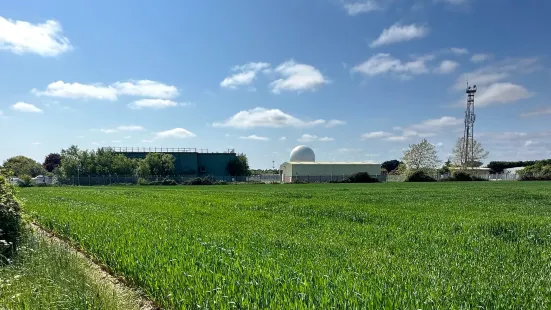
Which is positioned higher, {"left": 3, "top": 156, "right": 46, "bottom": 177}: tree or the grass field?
{"left": 3, "top": 156, "right": 46, "bottom": 177}: tree

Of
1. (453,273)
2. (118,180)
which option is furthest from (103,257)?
(118,180)

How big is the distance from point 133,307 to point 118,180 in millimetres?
69150

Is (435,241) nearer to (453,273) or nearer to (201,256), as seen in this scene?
(453,273)

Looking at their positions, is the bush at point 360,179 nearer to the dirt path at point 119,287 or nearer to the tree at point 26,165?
the dirt path at point 119,287

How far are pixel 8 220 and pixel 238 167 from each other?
85.7 meters

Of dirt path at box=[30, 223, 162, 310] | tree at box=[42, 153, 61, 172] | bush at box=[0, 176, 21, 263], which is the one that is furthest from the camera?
Result: tree at box=[42, 153, 61, 172]

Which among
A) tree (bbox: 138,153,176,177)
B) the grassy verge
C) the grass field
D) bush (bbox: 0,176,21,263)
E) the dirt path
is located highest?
tree (bbox: 138,153,176,177)

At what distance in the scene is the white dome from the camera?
9844 cm

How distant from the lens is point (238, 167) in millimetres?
92625

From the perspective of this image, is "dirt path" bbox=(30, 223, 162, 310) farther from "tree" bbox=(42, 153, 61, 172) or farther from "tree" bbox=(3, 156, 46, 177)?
"tree" bbox=(42, 153, 61, 172)

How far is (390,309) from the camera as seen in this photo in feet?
11.9

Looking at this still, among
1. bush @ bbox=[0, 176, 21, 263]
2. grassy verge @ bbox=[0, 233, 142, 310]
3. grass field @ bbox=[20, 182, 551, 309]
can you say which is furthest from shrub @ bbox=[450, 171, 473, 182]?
bush @ bbox=[0, 176, 21, 263]

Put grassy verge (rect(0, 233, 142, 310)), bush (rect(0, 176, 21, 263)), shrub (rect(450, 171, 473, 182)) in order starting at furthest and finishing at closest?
shrub (rect(450, 171, 473, 182)) < bush (rect(0, 176, 21, 263)) < grassy verge (rect(0, 233, 142, 310))

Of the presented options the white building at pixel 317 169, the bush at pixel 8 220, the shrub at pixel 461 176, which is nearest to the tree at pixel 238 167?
the white building at pixel 317 169
